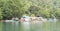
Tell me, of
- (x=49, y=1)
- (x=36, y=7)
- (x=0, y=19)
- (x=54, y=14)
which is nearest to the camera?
(x=0, y=19)

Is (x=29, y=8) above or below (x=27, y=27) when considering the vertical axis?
above

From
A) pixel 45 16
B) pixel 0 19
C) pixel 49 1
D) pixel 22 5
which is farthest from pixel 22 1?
pixel 49 1

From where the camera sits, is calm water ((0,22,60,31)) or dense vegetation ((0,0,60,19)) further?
dense vegetation ((0,0,60,19))

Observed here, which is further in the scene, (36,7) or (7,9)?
(36,7)

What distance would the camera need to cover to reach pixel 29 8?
4419 cm

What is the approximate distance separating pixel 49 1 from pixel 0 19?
22.9 metres

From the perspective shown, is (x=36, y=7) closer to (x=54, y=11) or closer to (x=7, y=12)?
(x=54, y=11)

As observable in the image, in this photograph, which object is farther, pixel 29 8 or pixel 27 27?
pixel 29 8

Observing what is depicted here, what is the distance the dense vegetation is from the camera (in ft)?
118

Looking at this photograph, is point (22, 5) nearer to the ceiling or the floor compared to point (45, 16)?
nearer to the ceiling

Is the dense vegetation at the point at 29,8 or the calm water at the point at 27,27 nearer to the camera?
the calm water at the point at 27,27

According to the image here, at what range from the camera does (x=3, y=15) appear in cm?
3547

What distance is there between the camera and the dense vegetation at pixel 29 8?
118ft

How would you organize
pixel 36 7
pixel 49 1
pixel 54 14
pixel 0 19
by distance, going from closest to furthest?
pixel 0 19
pixel 36 7
pixel 54 14
pixel 49 1
